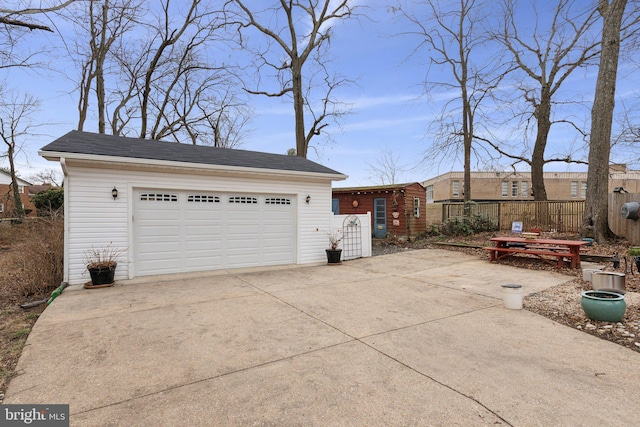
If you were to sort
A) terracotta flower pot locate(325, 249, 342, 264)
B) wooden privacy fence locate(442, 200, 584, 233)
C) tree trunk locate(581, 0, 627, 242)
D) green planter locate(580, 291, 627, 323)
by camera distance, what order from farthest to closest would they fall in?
wooden privacy fence locate(442, 200, 584, 233) → tree trunk locate(581, 0, 627, 242) → terracotta flower pot locate(325, 249, 342, 264) → green planter locate(580, 291, 627, 323)

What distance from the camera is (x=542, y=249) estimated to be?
8.62 meters

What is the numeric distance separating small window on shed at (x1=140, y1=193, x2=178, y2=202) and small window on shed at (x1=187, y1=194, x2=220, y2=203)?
33cm

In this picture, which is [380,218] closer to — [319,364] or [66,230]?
[66,230]

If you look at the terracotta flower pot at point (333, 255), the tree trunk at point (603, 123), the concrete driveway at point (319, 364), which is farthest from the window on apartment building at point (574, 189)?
the concrete driveway at point (319, 364)

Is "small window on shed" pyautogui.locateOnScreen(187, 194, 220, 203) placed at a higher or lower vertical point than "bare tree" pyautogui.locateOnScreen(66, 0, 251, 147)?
lower

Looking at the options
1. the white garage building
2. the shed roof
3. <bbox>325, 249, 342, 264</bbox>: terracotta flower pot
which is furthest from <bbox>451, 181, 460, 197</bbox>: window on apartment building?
<bbox>325, 249, 342, 264</bbox>: terracotta flower pot

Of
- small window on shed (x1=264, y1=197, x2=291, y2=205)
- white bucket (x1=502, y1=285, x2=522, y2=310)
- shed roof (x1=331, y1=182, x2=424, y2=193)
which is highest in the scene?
shed roof (x1=331, y1=182, x2=424, y2=193)

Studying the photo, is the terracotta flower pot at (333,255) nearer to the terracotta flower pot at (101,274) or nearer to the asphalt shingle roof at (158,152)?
the asphalt shingle roof at (158,152)

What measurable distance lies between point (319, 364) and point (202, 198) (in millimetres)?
5816

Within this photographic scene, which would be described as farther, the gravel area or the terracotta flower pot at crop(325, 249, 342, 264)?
the terracotta flower pot at crop(325, 249, 342, 264)

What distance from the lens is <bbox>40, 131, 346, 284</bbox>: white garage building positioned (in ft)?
20.9

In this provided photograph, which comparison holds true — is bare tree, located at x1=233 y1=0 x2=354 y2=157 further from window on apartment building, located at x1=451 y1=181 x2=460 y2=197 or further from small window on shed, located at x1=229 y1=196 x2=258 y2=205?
window on apartment building, located at x1=451 y1=181 x2=460 y2=197

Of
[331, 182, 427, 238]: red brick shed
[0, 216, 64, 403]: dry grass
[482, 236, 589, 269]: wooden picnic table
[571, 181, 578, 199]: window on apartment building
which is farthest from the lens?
[571, 181, 578, 199]: window on apartment building

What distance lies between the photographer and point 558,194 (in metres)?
36.0
